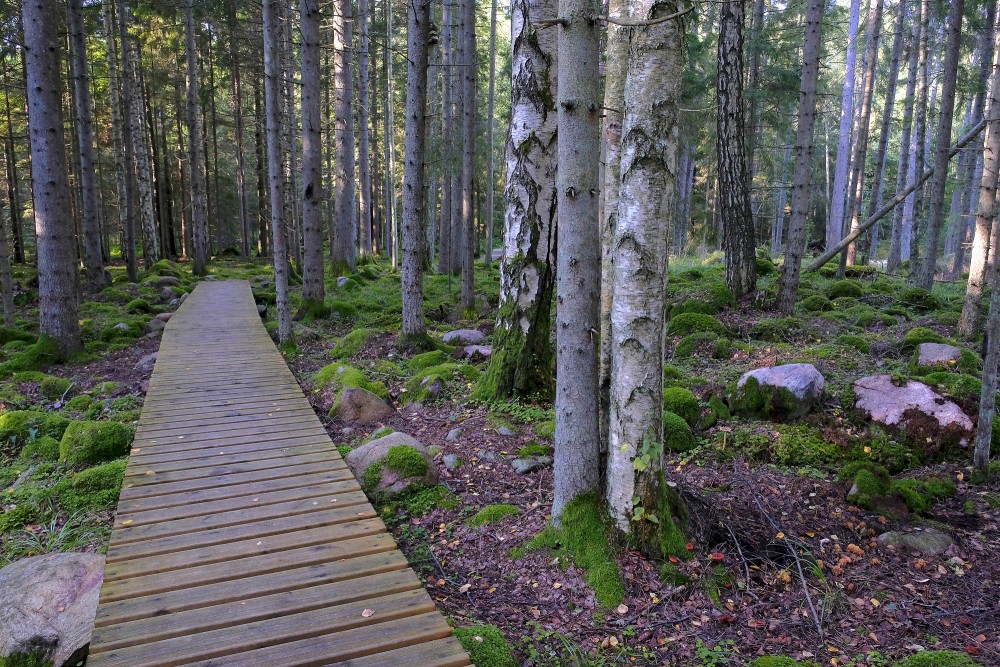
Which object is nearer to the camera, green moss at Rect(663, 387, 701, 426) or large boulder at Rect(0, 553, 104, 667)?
large boulder at Rect(0, 553, 104, 667)

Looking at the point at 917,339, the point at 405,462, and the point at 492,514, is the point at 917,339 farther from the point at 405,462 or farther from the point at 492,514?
the point at 405,462

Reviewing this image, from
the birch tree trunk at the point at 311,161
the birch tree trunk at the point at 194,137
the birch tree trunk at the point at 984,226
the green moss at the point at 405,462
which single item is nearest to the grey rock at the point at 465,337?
the birch tree trunk at the point at 311,161

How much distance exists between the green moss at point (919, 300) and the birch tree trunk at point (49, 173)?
14.2m

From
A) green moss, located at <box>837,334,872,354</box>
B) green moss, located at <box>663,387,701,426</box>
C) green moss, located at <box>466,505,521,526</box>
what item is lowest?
green moss, located at <box>466,505,521,526</box>

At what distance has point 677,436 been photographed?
5449 millimetres

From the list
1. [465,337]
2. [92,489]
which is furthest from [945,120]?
[92,489]

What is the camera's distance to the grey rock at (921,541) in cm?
396

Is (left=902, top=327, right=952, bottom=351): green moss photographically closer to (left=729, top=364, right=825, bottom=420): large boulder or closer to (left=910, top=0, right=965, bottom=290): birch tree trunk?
(left=729, top=364, right=825, bottom=420): large boulder

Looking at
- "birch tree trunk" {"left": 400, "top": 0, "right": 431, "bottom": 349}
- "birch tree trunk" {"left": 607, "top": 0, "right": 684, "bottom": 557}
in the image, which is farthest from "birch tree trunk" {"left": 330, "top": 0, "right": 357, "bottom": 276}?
"birch tree trunk" {"left": 607, "top": 0, "right": 684, "bottom": 557}

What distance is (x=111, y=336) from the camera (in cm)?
1114

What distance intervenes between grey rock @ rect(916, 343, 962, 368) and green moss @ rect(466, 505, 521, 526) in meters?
5.15

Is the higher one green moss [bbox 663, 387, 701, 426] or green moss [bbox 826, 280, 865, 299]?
green moss [bbox 826, 280, 865, 299]

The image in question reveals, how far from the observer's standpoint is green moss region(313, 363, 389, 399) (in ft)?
24.6

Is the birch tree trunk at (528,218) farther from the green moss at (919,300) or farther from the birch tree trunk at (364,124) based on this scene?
the birch tree trunk at (364,124)
